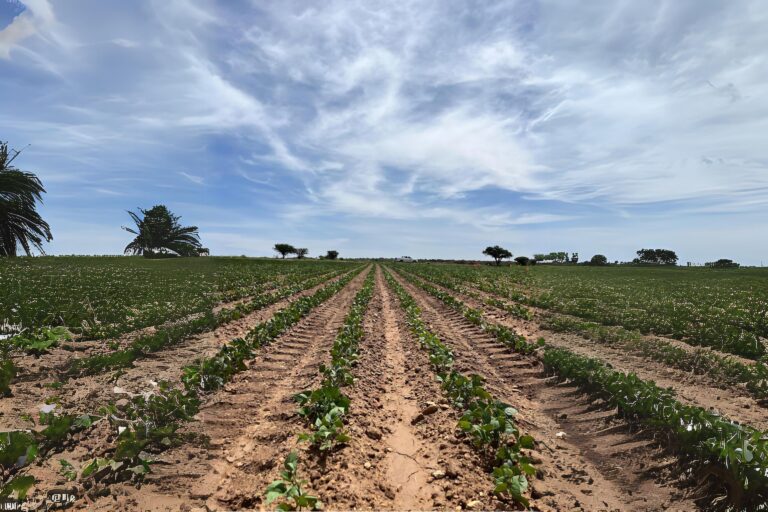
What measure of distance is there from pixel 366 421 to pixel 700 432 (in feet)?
13.7

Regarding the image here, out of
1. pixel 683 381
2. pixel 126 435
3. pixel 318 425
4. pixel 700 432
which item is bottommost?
pixel 683 381

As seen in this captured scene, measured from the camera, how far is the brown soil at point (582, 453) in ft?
12.9

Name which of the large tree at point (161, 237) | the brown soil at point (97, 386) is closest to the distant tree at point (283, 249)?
the large tree at point (161, 237)

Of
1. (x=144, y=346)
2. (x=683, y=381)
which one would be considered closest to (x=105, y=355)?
(x=144, y=346)

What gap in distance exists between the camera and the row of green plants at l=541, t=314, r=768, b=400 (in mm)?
7057

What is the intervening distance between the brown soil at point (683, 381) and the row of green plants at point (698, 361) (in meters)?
0.18

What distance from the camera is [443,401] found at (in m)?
6.44

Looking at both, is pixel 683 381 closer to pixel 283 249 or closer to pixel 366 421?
pixel 366 421

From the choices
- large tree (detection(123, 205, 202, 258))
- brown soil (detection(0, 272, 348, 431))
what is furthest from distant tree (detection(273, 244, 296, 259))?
brown soil (detection(0, 272, 348, 431))

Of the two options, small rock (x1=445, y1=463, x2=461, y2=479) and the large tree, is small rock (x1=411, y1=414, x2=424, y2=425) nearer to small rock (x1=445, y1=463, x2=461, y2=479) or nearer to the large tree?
small rock (x1=445, y1=463, x2=461, y2=479)

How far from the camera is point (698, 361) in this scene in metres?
8.43

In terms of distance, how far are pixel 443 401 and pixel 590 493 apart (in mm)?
2687

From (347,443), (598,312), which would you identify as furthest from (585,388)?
(598,312)

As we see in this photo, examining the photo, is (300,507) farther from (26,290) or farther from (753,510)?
(26,290)
